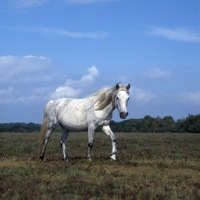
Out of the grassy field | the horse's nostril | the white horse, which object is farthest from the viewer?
the white horse

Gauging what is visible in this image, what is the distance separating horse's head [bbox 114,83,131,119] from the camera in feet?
44.7

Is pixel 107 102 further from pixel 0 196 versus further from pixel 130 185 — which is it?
pixel 0 196

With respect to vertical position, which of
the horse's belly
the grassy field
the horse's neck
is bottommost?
the grassy field

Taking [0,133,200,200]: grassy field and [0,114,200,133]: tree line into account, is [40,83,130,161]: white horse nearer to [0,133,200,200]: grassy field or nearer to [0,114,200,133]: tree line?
[0,133,200,200]: grassy field

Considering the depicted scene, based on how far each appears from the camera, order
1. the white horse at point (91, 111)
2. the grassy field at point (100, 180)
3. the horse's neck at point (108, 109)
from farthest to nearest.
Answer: the horse's neck at point (108, 109)
the white horse at point (91, 111)
the grassy field at point (100, 180)

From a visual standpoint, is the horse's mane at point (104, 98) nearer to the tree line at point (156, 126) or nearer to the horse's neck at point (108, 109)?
the horse's neck at point (108, 109)

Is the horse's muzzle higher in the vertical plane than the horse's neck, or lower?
lower

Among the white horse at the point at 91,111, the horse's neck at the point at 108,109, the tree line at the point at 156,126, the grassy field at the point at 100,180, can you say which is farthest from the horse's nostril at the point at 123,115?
the tree line at the point at 156,126

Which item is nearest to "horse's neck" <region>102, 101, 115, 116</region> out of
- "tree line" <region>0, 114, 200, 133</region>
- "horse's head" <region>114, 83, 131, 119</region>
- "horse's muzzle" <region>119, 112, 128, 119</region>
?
"horse's head" <region>114, 83, 131, 119</region>

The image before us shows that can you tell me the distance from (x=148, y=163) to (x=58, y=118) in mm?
3297

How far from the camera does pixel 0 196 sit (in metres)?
8.51

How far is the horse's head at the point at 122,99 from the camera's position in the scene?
1361 centimetres

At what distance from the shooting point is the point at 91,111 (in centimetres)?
1450

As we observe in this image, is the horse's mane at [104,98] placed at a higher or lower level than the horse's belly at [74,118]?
higher
